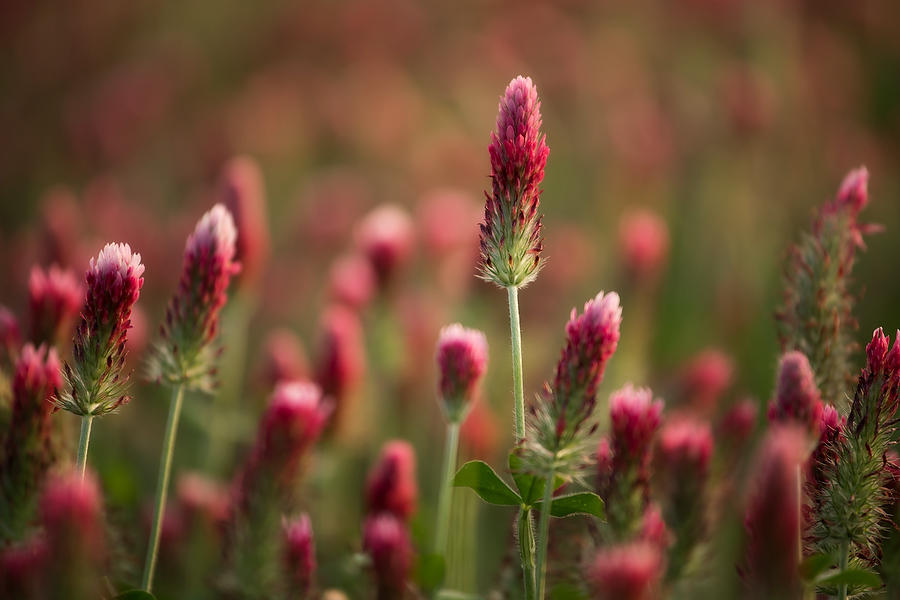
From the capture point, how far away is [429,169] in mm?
5199

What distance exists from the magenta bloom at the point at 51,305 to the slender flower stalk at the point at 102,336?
1.54 ft

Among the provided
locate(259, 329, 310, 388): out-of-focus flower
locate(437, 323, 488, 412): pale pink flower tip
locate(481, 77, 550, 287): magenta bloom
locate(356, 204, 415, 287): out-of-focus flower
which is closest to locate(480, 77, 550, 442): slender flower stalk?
locate(481, 77, 550, 287): magenta bloom

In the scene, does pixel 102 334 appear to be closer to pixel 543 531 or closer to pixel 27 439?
pixel 27 439

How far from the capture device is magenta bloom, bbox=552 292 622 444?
1218 mm

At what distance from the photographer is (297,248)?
15.3 ft

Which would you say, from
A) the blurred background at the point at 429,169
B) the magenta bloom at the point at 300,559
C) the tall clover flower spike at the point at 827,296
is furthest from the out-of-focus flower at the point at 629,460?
the blurred background at the point at 429,169

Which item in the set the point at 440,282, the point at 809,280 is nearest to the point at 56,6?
the point at 440,282

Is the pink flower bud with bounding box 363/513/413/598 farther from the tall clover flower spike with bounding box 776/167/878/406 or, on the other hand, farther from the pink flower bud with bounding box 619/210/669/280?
the pink flower bud with bounding box 619/210/669/280

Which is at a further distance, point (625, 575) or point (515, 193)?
point (515, 193)

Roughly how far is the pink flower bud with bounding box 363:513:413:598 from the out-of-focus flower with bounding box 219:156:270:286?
1.02 m

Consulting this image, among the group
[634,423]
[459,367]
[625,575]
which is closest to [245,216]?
[459,367]

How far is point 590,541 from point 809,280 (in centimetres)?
64

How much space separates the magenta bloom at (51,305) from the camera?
1.73m

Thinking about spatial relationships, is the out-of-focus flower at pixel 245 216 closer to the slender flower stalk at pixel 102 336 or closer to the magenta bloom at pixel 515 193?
the slender flower stalk at pixel 102 336
